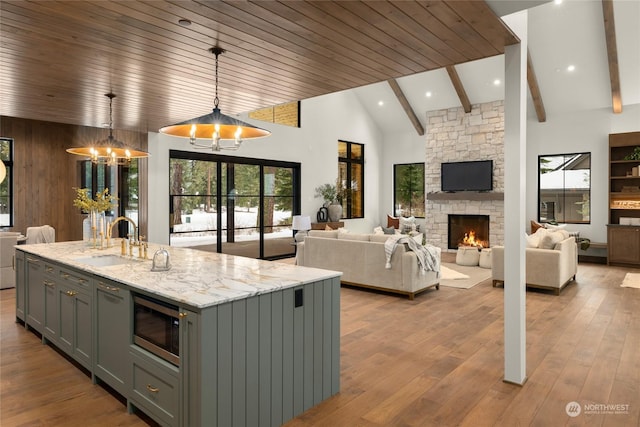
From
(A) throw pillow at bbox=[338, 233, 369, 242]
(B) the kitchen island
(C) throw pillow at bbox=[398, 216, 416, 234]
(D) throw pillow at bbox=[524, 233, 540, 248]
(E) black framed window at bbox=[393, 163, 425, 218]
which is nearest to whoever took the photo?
(B) the kitchen island

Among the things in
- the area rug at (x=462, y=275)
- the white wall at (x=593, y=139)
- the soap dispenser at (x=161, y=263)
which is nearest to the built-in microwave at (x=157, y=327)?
the soap dispenser at (x=161, y=263)

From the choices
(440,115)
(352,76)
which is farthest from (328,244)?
(440,115)

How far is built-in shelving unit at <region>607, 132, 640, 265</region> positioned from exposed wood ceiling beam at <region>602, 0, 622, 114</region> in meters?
0.71

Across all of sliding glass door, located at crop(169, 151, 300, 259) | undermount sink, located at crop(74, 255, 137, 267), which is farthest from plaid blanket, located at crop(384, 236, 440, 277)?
sliding glass door, located at crop(169, 151, 300, 259)

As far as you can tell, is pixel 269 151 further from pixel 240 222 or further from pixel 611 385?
pixel 611 385

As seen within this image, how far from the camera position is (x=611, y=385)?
3.18 metres

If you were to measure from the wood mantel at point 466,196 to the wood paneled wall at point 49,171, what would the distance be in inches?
272

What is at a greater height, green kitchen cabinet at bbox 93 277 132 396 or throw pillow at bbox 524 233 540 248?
throw pillow at bbox 524 233 540 248

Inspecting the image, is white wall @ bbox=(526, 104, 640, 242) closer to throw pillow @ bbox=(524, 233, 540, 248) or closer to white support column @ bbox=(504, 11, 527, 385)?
throw pillow @ bbox=(524, 233, 540, 248)

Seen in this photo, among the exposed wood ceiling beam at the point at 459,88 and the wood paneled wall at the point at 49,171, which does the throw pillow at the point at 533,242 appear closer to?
the exposed wood ceiling beam at the point at 459,88

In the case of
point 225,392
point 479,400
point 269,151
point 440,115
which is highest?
point 440,115

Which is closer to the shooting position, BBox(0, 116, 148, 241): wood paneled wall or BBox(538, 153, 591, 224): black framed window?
BBox(0, 116, 148, 241): wood paneled wall

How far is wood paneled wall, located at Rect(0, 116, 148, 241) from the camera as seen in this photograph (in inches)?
292

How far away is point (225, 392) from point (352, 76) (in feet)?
10.2
